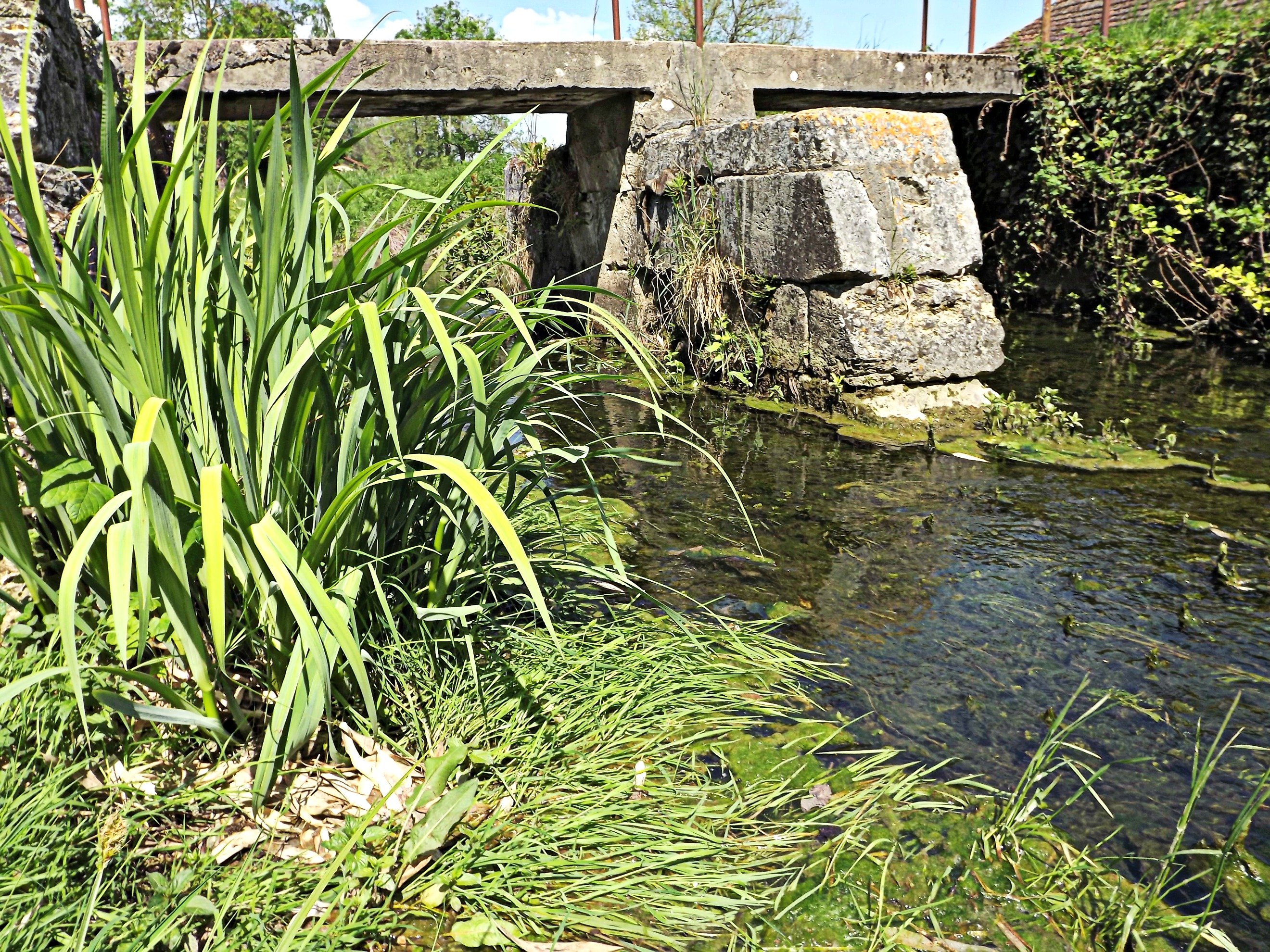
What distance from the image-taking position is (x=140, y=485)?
3.91 ft

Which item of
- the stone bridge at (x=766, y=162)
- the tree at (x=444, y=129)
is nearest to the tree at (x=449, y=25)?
the tree at (x=444, y=129)

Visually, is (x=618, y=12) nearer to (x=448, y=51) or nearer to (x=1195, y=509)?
(x=448, y=51)

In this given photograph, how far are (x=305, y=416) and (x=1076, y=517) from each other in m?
2.62

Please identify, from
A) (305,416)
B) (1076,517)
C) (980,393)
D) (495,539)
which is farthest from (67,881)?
(980,393)

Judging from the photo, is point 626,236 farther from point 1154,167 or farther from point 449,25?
point 449,25

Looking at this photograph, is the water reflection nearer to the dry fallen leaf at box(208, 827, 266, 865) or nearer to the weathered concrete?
the dry fallen leaf at box(208, 827, 266, 865)

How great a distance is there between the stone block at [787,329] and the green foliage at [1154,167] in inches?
122

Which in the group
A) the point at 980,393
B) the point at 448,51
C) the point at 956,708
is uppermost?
the point at 448,51

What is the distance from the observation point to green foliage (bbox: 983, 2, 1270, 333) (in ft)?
19.2

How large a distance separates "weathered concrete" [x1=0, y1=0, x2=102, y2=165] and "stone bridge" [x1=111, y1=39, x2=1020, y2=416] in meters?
0.28

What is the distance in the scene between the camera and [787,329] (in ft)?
15.4

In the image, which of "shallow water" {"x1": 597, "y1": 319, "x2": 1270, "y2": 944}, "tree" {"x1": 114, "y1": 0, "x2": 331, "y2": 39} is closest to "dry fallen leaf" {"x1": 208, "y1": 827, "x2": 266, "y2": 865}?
"shallow water" {"x1": 597, "y1": 319, "x2": 1270, "y2": 944}

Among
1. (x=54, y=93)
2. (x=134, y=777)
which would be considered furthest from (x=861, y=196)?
(x=134, y=777)

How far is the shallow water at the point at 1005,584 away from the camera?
6.02ft
